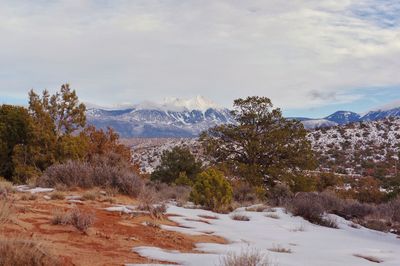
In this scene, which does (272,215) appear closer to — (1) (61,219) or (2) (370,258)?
(2) (370,258)

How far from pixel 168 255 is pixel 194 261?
23.0 inches

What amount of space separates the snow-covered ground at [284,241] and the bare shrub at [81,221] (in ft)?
4.77

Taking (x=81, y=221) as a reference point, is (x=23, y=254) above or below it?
above

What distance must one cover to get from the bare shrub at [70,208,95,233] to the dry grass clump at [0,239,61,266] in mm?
2634

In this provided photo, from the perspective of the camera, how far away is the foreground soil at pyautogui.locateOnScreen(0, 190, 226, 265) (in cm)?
626

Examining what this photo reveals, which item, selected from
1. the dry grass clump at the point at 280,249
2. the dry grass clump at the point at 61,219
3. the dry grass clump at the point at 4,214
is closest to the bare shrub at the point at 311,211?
the dry grass clump at the point at 280,249

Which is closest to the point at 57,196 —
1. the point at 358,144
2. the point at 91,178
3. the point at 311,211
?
the point at 91,178

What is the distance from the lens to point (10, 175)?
77.8 ft

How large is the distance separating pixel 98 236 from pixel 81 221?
49 centimetres

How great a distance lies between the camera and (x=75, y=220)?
822 centimetres

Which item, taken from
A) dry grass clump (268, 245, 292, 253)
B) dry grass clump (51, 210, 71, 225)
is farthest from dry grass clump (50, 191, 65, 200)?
dry grass clump (268, 245, 292, 253)

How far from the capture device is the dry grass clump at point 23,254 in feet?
16.1

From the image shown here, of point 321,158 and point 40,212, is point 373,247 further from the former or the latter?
point 321,158

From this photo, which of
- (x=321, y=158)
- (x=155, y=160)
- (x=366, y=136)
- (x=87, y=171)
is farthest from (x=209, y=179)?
(x=155, y=160)
